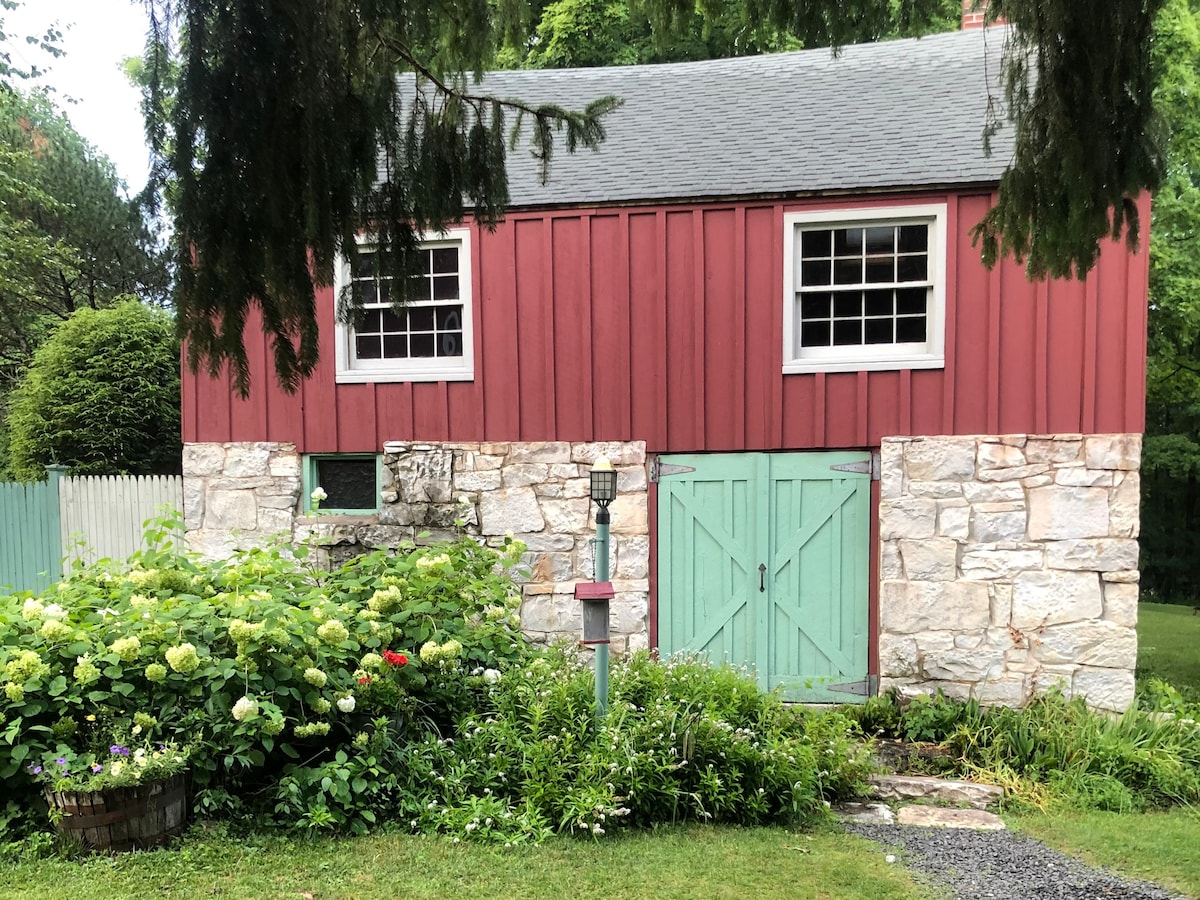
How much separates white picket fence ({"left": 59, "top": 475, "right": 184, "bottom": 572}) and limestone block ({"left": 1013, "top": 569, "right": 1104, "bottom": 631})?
6.75 metres

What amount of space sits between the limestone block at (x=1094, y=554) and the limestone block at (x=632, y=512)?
9.06 feet

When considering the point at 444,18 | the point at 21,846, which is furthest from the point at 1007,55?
the point at 21,846

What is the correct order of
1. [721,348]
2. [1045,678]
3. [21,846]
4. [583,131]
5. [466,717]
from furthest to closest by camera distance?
[721,348]
[1045,678]
[466,717]
[583,131]
[21,846]

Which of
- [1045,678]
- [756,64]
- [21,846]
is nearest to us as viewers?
[21,846]

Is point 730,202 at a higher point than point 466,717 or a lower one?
higher

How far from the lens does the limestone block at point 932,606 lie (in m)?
5.53

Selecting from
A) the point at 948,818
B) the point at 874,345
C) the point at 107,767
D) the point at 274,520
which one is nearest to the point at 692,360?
the point at 874,345

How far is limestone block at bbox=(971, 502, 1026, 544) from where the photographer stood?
546 cm

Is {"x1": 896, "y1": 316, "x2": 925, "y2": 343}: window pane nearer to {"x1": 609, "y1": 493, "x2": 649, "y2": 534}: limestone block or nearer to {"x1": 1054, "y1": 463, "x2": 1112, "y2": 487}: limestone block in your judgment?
{"x1": 1054, "y1": 463, "x2": 1112, "y2": 487}: limestone block

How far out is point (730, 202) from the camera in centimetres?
577

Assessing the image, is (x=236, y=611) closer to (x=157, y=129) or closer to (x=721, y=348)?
(x=157, y=129)

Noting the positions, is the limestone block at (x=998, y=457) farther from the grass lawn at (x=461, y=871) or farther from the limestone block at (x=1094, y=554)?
the grass lawn at (x=461, y=871)

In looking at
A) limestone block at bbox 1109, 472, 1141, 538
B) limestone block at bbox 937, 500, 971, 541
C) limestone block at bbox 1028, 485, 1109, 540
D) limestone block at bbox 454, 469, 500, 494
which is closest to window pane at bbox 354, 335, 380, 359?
limestone block at bbox 454, 469, 500, 494

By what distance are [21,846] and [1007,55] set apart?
5154 mm
